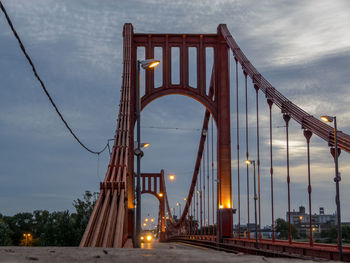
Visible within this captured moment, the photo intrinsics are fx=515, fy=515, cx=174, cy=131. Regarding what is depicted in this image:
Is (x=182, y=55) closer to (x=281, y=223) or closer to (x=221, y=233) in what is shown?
(x=221, y=233)

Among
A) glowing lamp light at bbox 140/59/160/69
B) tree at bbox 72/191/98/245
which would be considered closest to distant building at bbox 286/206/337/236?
tree at bbox 72/191/98/245

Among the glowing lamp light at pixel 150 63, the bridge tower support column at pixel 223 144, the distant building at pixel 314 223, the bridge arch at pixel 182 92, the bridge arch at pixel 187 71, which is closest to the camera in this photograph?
the glowing lamp light at pixel 150 63

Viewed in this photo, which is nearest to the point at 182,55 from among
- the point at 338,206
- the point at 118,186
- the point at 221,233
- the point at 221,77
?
the point at 221,77

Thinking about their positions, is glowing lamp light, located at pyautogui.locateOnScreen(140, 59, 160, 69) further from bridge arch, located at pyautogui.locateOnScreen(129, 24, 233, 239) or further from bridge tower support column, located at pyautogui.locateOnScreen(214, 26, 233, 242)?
bridge arch, located at pyautogui.locateOnScreen(129, 24, 233, 239)

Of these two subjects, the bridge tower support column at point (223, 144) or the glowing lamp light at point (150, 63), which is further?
the bridge tower support column at point (223, 144)

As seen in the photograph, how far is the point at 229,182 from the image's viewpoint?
35000 mm

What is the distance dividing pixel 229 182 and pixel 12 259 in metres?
30.9

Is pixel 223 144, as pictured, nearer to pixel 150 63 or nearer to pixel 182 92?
pixel 182 92

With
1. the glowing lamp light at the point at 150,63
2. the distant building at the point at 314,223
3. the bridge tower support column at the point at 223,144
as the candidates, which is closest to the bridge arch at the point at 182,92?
the bridge tower support column at the point at 223,144

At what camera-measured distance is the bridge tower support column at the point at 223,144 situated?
34.7m

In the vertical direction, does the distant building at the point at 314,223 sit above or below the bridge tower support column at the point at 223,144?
below

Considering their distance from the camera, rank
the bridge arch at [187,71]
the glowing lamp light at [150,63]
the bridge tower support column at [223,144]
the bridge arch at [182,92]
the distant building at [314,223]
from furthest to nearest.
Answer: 1. the distant building at [314,223]
2. the bridge arch at [182,92]
3. the bridge arch at [187,71]
4. the bridge tower support column at [223,144]
5. the glowing lamp light at [150,63]

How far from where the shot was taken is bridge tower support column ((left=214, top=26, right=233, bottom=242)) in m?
34.7

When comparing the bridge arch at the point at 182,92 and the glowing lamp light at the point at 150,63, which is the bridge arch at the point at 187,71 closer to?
the bridge arch at the point at 182,92
